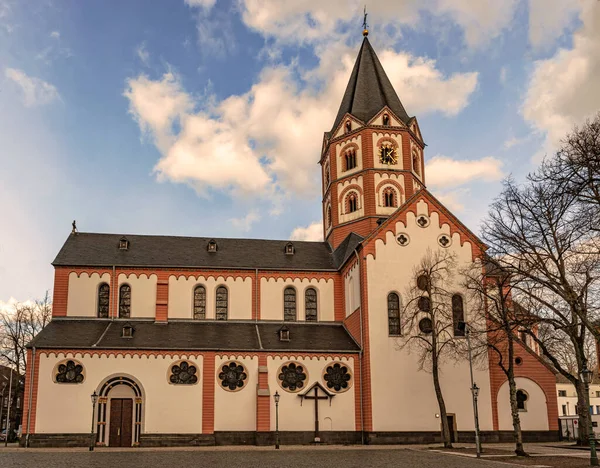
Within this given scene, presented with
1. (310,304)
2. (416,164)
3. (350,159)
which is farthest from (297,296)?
(416,164)

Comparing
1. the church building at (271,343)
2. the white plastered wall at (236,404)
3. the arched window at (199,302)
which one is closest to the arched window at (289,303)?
the church building at (271,343)

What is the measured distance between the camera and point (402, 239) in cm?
4825

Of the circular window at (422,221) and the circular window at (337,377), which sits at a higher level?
the circular window at (422,221)

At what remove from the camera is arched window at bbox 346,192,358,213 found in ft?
180

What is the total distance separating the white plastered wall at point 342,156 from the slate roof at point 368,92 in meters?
1.95

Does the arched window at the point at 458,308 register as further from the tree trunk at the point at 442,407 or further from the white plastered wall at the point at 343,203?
the white plastered wall at the point at 343,203

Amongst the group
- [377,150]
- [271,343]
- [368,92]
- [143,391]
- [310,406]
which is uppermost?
[368,92]

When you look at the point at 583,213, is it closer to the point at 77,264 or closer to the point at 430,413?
the point at 430,413

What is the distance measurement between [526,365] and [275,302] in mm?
19235

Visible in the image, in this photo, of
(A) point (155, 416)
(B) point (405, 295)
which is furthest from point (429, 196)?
(A) point (155, 416)

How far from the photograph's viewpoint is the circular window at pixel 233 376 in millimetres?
45750

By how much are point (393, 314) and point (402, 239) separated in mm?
5484

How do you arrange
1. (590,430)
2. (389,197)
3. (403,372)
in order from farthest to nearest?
(389,197), (403,372), (590,430)

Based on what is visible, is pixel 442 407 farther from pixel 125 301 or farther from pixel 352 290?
pixel 125 301
